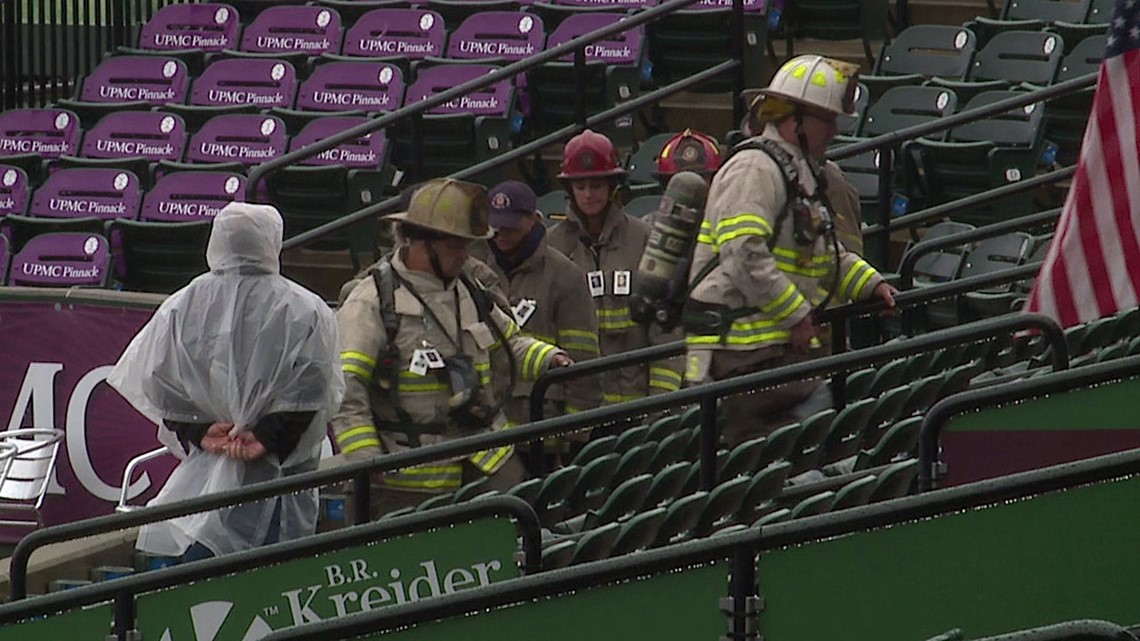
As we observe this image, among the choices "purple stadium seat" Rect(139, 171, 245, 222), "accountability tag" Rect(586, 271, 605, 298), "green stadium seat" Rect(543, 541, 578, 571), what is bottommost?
"green stadium seat" Rect(543, 541, 578, 571)

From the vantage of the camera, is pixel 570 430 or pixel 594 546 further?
pixel 570 430

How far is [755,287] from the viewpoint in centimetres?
791

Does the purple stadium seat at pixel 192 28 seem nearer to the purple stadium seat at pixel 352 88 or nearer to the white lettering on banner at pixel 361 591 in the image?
the purple stadium seat at pixel 352 88

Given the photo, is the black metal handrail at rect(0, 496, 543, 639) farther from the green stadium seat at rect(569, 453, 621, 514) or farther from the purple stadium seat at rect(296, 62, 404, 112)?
the purple stadium seat at rect(296, 62, 404, 112)

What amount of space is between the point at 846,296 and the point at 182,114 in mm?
6211

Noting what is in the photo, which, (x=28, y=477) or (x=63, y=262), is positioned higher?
(x=63, y=262)

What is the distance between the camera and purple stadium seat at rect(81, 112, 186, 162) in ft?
43.4

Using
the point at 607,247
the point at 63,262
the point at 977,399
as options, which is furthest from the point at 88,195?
the point at 977,399

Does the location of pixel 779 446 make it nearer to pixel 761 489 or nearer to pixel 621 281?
pixel 761 489

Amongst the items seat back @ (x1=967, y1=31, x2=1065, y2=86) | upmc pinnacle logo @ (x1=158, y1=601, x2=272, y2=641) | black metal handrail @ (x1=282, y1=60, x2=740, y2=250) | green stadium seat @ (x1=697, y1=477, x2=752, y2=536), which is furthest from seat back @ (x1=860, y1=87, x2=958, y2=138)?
upmc pinnacle logo @ (x1=158, y1=601, x2=272, y2=641)

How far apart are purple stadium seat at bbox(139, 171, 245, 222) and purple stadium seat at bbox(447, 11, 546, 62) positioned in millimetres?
1908

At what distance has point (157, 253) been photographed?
12.2m

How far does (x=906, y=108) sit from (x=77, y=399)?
4.52 m

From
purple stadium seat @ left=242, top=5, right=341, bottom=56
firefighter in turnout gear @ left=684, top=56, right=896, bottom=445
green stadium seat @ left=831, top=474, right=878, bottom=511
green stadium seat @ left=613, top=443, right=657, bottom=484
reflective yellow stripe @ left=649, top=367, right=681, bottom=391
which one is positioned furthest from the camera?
purple stadium seat @ left=242, top=5, right=341, bottom=56
